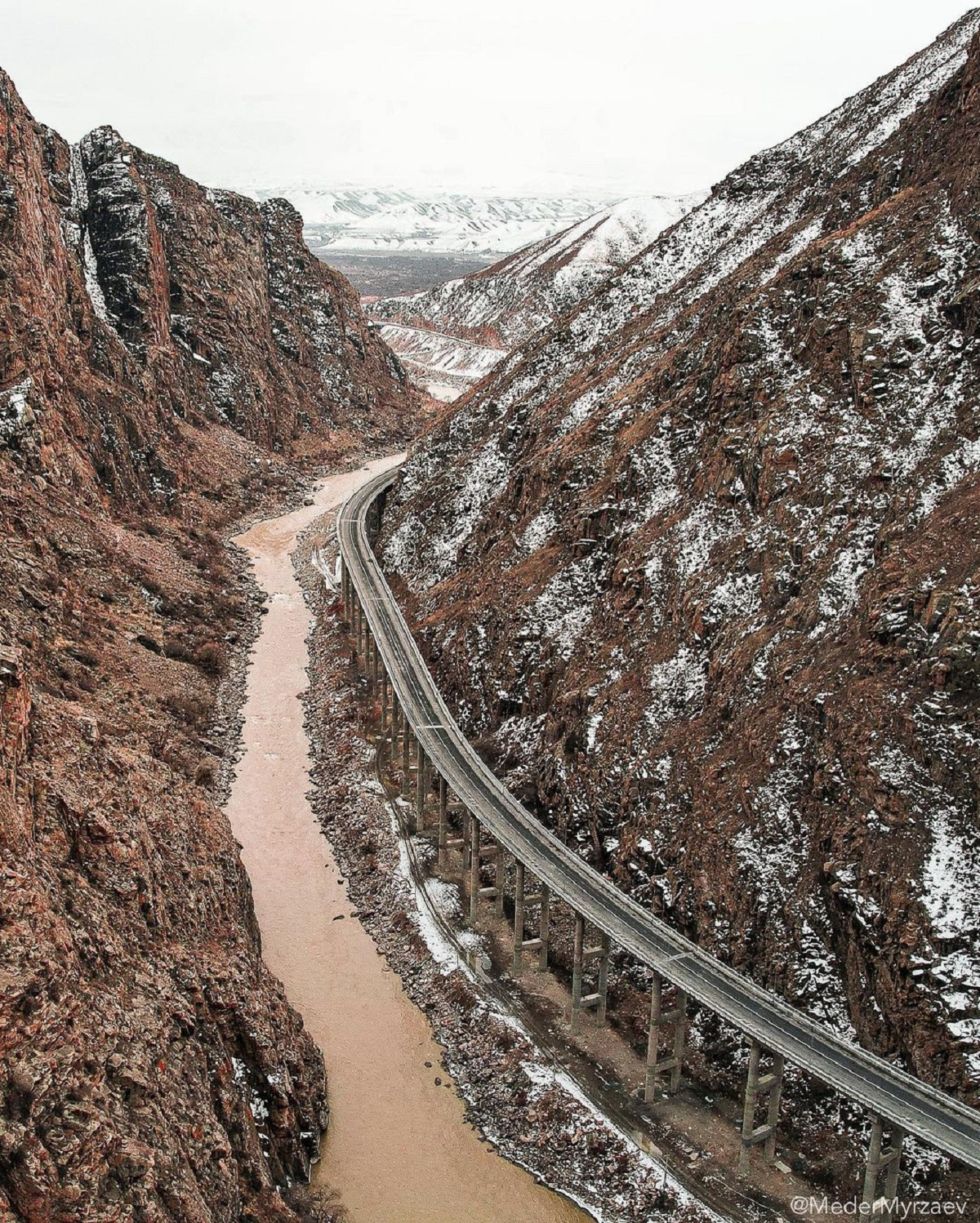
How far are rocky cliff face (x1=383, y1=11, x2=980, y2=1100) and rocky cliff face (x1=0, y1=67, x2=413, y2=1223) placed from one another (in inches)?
500

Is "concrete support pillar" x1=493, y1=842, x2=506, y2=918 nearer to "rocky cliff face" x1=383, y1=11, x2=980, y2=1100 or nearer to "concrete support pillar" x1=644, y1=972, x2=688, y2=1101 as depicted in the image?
"rocky cliff face" x1=383, y1=11, x2=980, y2=1100

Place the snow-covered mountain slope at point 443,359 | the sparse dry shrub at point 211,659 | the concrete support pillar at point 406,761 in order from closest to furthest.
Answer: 1. the concrete support pillar at point 406,761
2. the sparse dry shrub at point 211,659
3. the snow-covered mountain slope at point 443,359

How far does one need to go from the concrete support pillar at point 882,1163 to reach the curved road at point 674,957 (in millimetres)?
533

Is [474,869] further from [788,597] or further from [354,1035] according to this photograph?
[788,597]

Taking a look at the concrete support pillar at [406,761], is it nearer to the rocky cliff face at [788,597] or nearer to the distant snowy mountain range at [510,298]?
the rocky cliff face at [788,597]

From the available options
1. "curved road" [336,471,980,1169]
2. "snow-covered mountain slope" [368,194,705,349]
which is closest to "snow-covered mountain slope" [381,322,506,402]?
"snow-covered mountain slope" [368,194,705,349]

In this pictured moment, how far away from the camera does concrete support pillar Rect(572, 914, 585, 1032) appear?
29141mm

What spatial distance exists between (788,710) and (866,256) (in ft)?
70.0

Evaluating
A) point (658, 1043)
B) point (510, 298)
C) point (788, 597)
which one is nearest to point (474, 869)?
point (658, 1043)

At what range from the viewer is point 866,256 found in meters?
41.5

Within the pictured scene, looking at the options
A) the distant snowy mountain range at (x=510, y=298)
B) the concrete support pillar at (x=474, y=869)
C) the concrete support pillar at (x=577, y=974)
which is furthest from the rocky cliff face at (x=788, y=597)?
the distant snowy mountain range at (x=510, y=298)

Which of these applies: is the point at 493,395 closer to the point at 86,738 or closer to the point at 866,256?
the point at 866,256

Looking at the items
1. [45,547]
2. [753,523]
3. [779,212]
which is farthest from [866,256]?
[45,547]

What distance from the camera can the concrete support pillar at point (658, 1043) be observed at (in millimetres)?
26500
